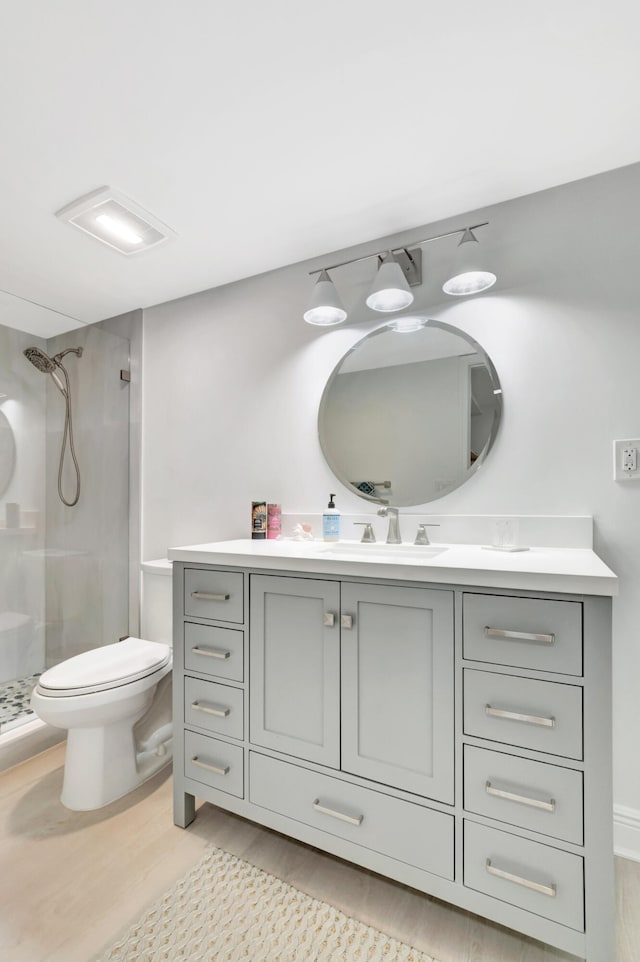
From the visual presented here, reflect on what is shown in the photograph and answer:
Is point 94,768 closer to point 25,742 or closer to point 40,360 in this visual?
point 25,742

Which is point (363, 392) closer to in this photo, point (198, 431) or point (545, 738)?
point (198, 431)

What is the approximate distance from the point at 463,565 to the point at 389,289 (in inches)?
41.9

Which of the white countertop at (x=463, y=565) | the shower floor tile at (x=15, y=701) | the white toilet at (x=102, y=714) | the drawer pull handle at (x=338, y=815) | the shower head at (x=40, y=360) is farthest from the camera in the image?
the shower head at (x=40, y=360)

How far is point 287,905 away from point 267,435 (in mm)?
1628

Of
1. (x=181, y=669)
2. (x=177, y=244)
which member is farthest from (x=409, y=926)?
(x=177, y=244)

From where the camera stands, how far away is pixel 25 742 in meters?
1.97

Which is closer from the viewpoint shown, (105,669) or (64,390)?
(105,669)

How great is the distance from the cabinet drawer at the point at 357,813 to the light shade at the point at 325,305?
61.9 inches

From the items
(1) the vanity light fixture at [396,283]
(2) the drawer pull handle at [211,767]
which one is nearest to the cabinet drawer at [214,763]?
(2) the drawer pull handle at [211,767]

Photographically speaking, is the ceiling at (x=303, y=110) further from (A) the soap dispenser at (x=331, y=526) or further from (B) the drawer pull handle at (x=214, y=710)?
(B) the drawer pull handle at (x=214, y=710)

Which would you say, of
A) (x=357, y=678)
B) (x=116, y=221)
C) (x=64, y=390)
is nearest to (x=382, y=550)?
(x=357, y=678)

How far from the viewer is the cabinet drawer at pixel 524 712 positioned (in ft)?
3.31

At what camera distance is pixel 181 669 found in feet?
5.14

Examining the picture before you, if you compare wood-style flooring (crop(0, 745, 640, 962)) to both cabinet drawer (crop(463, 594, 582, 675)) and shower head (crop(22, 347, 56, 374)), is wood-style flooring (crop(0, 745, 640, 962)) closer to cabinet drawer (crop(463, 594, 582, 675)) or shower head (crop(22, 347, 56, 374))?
cabinet drawer (crop(463, 594, 582, 675))
